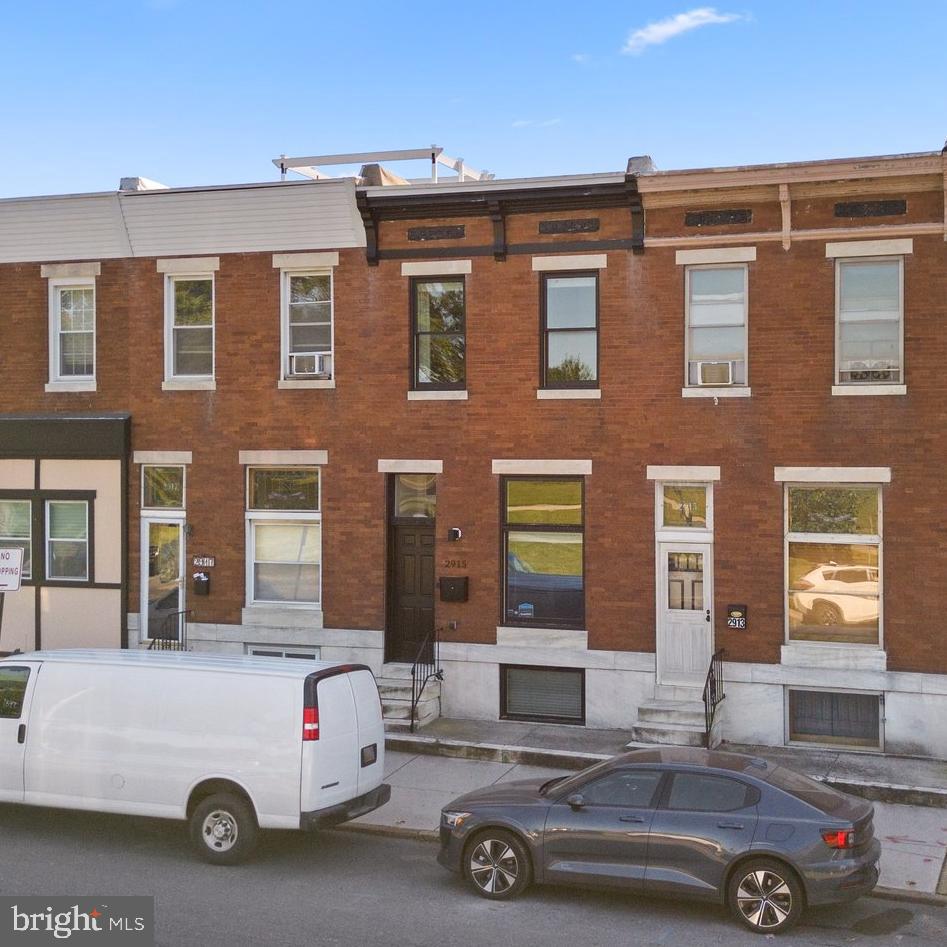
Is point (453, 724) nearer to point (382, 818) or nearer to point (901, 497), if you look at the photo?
point (382, 818)

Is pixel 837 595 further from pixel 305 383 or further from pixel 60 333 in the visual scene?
pixel 60 333

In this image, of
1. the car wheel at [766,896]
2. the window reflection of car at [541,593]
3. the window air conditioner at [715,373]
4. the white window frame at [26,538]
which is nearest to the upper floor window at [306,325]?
the window reflection of car at [541,593]

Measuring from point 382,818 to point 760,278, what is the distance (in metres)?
8.84

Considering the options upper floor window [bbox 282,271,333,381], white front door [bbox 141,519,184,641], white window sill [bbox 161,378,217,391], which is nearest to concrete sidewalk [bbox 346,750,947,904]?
white front door [bbox 141,519,184,641]

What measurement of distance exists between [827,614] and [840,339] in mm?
3764

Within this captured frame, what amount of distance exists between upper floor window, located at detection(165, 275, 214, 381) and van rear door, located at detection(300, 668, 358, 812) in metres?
8.69

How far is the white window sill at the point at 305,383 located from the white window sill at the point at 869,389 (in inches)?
294

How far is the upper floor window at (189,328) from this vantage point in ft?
61.1

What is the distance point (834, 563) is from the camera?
15.7 m

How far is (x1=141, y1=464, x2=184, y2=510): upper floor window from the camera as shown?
1875 centimetres

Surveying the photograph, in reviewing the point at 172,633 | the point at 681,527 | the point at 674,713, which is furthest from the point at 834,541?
the point at 172,633

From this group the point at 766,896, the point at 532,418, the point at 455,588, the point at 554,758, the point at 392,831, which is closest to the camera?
the point at 766,896

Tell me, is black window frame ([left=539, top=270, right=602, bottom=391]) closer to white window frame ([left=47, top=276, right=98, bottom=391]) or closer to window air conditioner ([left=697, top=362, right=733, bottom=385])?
window air conditioner ([left=697, top=362, right=733, bottom=385])

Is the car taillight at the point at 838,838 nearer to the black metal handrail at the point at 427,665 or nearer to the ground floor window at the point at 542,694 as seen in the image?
the ground floor window at the point at 542,694
